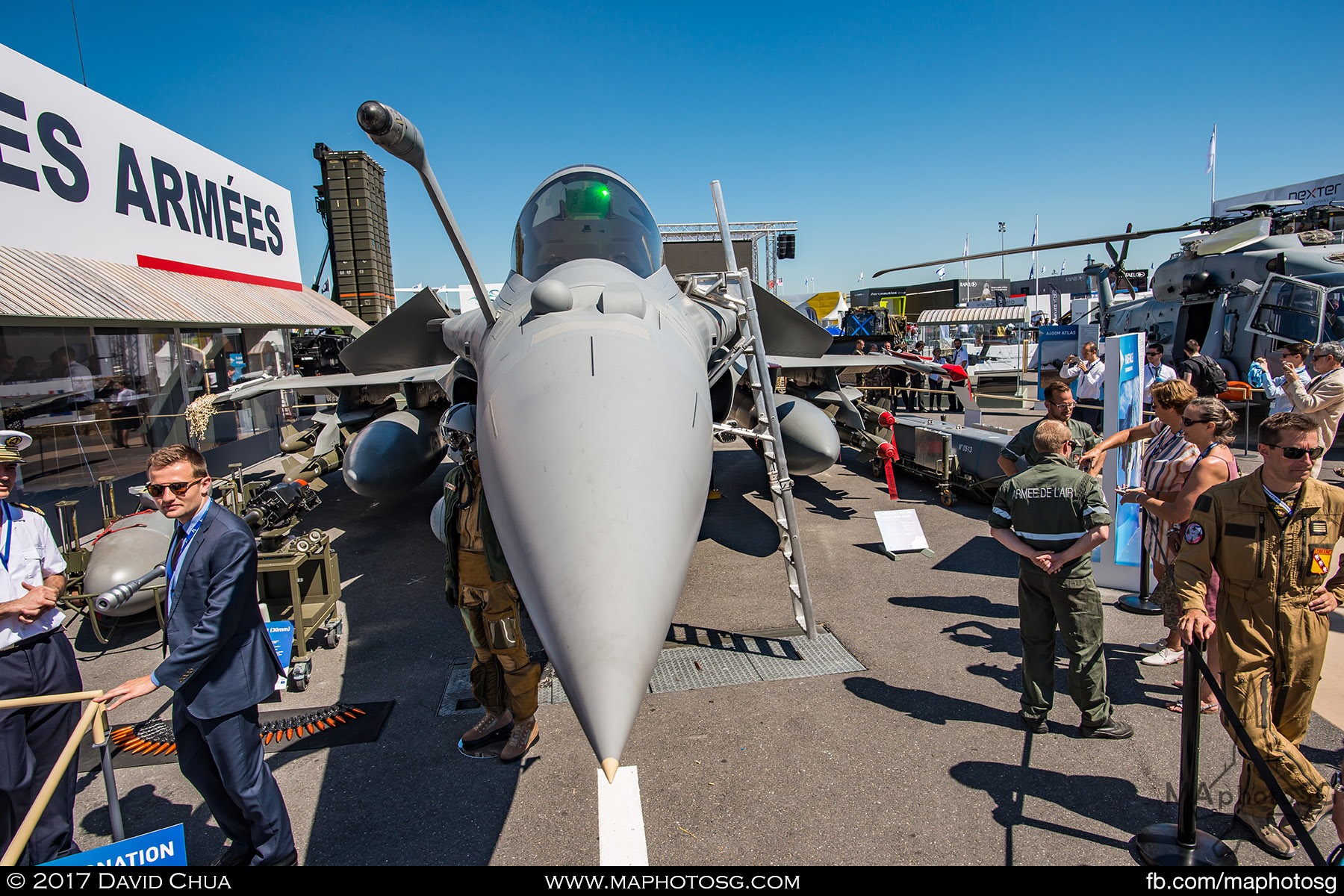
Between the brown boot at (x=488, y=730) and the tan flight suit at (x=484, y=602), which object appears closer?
the tan flight suit at (x=484, y=602)

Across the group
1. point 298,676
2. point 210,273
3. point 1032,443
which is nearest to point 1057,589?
point 1032,443

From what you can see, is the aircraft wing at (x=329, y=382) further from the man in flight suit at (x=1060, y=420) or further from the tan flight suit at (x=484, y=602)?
the man in flight suit at (x=1060, y=420)

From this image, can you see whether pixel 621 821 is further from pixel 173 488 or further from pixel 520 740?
pixel 173 488

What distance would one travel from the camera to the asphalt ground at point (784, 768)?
110 inches

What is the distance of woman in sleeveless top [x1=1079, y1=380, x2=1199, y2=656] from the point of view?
391cm

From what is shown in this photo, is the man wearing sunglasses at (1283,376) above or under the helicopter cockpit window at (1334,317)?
under

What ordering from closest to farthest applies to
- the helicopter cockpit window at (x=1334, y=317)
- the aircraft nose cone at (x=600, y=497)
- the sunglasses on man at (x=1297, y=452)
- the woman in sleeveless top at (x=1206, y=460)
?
the aircraft nose cone at (x=600, y=497)
the sunglasses on man at (x=1297, y=452)
the woman in sleeveless top at (x=1206, y=460)
the helicopter cockpit window at (x=1334, y=317)

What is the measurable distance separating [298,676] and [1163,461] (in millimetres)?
5649

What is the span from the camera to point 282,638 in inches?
167

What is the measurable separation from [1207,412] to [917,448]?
17.4ft

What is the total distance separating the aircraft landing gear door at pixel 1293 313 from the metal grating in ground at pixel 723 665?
11.1m

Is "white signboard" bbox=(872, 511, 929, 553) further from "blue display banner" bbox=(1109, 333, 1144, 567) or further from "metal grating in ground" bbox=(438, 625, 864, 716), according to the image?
"metal grating in ground" bbox=(438, 625, 864, 716)

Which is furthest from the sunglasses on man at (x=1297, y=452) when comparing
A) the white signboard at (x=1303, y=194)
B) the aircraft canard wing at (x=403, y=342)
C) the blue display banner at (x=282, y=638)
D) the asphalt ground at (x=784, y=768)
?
the white signboard at (x=1303, y=194)

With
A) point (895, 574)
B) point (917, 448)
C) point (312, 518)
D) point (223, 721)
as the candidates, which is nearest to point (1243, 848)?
point (895, 574)
